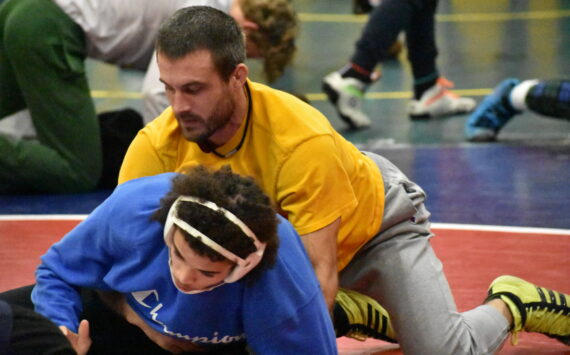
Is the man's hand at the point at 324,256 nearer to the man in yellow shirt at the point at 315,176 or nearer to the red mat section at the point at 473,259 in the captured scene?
the man in yellow shirt at the point at 315,176

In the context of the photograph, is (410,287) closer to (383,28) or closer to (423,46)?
(383,28)

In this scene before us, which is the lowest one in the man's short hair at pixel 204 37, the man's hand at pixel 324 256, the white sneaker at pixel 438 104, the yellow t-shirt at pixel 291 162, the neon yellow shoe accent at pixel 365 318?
the white sneaker at pixel 438 104

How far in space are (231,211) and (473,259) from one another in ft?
7.38

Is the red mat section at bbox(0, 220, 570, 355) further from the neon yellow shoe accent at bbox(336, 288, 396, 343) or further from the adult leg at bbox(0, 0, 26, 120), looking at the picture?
the adult leg at bbox(0, 0, 26, 120)

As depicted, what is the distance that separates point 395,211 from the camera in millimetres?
3539

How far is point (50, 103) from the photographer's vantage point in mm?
5613

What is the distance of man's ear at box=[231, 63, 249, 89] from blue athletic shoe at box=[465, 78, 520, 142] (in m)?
3.34

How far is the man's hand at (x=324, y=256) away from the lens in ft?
10.2

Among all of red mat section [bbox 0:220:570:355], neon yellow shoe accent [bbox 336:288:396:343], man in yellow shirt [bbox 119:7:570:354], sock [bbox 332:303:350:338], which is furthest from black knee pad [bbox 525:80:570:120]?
sock [bbox 332:303:350:338]

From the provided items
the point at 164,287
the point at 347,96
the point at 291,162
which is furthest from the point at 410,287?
the point at 347,96

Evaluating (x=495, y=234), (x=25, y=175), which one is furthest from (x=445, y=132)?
(x=25, y=175)

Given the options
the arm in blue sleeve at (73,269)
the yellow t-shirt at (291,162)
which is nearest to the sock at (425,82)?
the yellow t-shirt at (291,162)

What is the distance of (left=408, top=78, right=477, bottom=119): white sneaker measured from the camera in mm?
7102

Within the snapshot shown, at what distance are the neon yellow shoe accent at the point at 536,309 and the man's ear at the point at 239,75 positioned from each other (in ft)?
3.95
